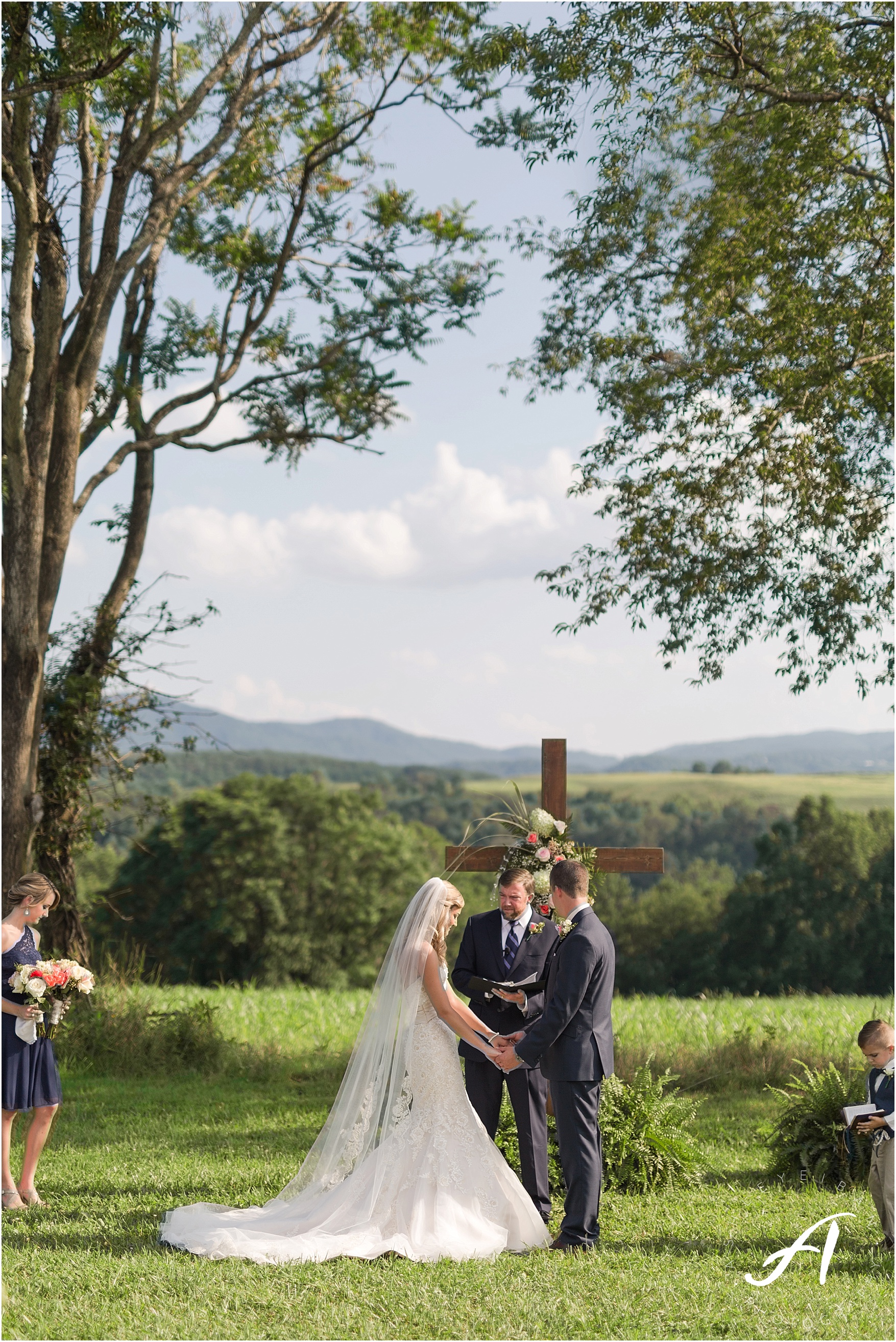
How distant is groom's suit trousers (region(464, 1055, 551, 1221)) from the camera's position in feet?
21.0

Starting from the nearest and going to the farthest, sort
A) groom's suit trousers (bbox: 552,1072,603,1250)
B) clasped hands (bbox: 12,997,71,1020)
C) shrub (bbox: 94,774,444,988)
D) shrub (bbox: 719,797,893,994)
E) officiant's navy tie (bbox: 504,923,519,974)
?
groom's suit trousers (bbox: 552,1072,603,1250)
clasped hands (bbox: 12,997,71,1020)
officiant's navy tie (bbox: 504,923,519,974)
shrub (bbox: 94,774,444,988)
shrub (bbox: 719,797,893,994)

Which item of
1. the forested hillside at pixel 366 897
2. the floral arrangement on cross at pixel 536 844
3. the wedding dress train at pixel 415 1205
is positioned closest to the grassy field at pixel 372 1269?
the wedding dress train at pixel 415 1205

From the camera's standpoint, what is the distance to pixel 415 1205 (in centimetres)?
575

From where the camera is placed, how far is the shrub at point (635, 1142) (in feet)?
22.9

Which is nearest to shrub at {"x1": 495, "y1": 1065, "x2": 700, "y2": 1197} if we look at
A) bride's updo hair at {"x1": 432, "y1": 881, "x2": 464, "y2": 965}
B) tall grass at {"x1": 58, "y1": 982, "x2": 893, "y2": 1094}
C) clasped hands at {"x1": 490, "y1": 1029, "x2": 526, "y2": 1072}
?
clasped hands at {"x1": 490, "y1": 1029, "x2": 526, "y2": 1072}

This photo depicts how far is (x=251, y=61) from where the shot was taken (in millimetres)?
11922

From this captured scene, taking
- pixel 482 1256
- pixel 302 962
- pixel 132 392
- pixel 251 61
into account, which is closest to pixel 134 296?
pixel 132 392

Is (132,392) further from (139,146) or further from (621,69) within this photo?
(621,69)

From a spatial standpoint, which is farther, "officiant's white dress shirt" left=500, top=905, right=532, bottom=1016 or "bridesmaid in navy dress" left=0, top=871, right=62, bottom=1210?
"officiant's white dress shirt" left=500, top=905, right=532, bottom=1016

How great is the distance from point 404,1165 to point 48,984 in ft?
7.85

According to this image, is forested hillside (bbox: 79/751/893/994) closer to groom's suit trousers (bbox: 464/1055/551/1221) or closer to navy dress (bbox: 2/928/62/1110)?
navy dress (bbox: 2/928/62/1110)

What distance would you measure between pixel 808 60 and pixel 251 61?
5.76 metres

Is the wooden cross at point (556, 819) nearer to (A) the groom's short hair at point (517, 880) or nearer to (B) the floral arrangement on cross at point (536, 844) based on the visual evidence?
(B) the floral arrangement on cross at point (536, 844)

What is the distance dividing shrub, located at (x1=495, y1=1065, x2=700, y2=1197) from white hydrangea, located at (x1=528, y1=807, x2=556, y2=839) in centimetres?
164
